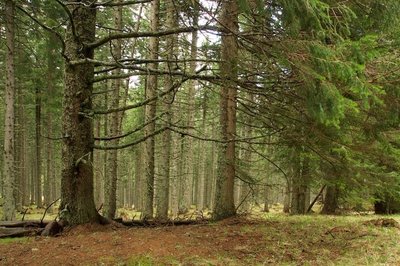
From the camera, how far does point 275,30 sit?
18.4ft

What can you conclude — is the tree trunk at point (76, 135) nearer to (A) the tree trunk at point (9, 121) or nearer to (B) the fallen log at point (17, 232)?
Answer: (B) the fallen log at point (17, 232)

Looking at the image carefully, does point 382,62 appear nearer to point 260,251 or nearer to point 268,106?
point 268,106

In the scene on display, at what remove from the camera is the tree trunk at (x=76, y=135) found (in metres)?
6.37

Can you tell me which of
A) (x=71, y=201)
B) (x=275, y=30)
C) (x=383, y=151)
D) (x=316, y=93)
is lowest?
(x=71, y=201)

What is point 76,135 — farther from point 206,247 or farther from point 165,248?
point 206,247

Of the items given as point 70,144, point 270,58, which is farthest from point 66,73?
point 270,58

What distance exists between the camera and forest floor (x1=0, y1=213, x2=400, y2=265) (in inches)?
199

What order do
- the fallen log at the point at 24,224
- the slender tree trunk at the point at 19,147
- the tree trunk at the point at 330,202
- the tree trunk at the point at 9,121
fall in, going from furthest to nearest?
the slender tree trunk at the point at 19,147 → the tree trunk at the point at 330,202 → the tree trunk at the point at 9,121 → the fallen log at the point at 24,224

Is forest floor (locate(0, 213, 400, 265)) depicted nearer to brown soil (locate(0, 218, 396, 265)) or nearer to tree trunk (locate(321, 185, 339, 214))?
brown soil (locate(0, 218, 396, 265))

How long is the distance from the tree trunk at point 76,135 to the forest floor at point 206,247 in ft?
1.27

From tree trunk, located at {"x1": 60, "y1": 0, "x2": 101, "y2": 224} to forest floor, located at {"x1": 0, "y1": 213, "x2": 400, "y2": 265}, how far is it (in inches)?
15.2

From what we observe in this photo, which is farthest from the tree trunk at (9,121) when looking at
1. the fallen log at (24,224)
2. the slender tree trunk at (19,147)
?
the slender tree trunk at (19,147)

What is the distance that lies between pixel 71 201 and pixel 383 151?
6.56 m

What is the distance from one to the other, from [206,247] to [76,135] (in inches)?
118
